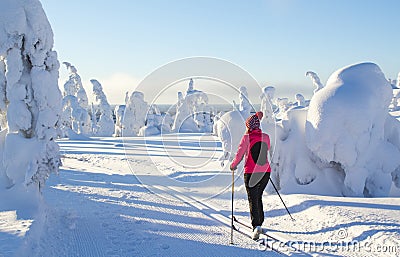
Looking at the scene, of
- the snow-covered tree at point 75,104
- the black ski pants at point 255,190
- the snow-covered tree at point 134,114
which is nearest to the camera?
the black ski pants at point 255,190

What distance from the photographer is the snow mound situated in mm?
6980

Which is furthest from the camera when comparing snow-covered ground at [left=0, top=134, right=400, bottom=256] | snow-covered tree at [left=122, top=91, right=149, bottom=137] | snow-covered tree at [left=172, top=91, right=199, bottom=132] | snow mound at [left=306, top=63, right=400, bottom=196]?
snow-covered tree at [left=172, top=91, right=199, bottom=132]

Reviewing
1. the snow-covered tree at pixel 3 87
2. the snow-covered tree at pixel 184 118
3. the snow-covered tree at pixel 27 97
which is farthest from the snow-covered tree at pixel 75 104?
the snow-covered tree at pixel 27 97

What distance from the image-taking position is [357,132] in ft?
22.9

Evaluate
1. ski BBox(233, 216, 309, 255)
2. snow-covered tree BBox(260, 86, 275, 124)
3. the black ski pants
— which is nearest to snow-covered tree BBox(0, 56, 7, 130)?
the black ski pants

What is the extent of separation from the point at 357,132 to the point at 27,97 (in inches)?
274

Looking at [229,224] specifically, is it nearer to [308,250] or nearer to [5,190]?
[308,250]

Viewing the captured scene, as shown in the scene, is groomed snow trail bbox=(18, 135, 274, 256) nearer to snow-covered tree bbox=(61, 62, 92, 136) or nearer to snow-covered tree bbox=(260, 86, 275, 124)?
snow-covered tree bbox=(260, 86, 275, 124)

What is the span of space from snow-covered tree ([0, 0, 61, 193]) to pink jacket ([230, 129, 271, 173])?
3611mm

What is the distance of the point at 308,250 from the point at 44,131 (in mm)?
5068

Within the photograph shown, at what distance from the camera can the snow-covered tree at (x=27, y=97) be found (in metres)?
5.93

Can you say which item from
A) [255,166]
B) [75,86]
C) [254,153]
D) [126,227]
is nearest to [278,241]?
[255,166]

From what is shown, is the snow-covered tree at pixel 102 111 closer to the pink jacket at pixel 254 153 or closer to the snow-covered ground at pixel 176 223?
the snow-covered ground at pixel 176 223

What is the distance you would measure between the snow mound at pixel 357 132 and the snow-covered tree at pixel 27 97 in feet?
18.8
